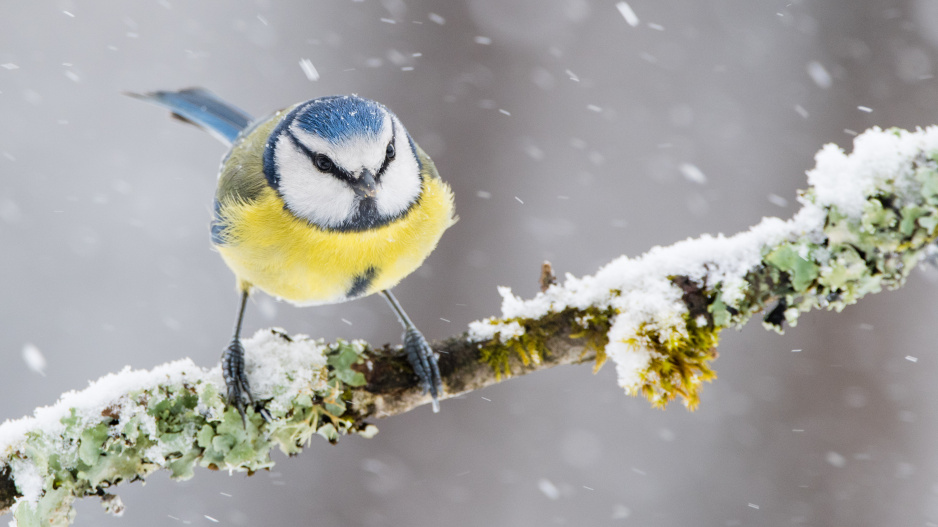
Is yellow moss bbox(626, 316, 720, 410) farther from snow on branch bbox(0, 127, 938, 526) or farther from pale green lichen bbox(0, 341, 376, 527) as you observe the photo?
pale green lichen bbox(0, 341, 376, 527)

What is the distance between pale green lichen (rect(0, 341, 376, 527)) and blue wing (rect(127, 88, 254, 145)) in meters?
1.20

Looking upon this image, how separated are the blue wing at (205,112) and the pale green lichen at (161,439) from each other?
1203 millimetres

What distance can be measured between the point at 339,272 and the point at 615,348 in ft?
2.25

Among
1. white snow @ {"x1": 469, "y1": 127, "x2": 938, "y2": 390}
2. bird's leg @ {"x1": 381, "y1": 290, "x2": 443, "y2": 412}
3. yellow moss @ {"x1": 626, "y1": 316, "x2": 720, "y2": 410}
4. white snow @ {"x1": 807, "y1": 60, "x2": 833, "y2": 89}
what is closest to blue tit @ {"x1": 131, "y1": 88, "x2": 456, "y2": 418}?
bird's leg @ {"x1": 381, "y1": 290, "x2": 443, "y2": 412}

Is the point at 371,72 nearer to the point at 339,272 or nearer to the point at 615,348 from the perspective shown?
the point at 339,272

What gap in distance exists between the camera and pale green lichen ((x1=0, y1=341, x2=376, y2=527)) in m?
1.25

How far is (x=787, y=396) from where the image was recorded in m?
3.00

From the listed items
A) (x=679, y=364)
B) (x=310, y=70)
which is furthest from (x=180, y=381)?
(x=310, y=70)

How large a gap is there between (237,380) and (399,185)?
1.93 ft

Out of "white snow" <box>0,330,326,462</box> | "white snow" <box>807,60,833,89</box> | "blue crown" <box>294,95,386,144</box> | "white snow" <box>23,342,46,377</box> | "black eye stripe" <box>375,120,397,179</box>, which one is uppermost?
"white snow" <box>807,60,833,89</box>

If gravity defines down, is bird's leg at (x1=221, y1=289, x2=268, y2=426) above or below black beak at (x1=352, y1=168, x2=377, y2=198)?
below

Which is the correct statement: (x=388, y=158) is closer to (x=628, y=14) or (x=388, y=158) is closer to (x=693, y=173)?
(x=693, y=173)

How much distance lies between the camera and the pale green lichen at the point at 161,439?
1.25 m

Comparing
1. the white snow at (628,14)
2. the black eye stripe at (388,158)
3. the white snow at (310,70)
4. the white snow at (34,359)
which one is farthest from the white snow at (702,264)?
the white snow at (34,359)
